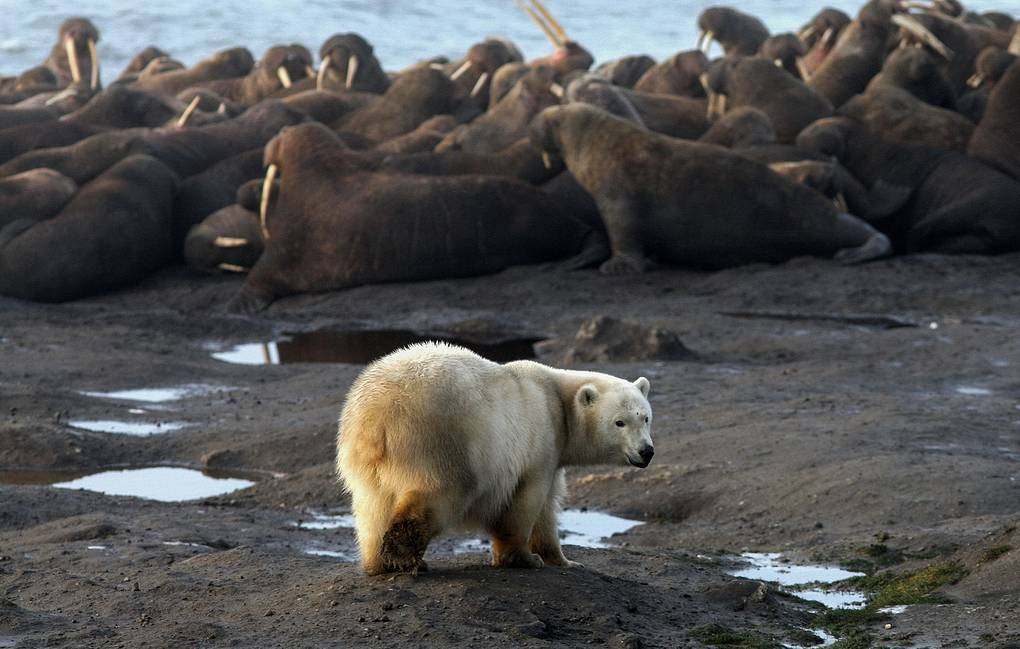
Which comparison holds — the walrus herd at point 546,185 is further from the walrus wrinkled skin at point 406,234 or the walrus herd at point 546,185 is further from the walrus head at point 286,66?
the walrus head at point 286,66

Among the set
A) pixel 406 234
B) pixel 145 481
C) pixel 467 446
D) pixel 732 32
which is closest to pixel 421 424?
pixel 467 446

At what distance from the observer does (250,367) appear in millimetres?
11086

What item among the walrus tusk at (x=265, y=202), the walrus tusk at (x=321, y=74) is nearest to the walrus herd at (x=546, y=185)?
the walrus tusk at (x=265, y=202)

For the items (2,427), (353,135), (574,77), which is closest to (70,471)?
(2,427)

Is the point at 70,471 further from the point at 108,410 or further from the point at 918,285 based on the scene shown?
the point at 918,285

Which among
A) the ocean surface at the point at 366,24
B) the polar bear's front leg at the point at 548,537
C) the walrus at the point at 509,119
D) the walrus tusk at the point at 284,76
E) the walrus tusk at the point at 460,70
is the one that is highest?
the polar bear's front leg at the point at 548,537

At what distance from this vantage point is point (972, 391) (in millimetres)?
9164

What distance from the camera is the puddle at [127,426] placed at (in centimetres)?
896

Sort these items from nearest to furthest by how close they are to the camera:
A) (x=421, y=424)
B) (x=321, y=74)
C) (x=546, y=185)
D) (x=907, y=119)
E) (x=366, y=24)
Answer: (x=421, y=424), (x=546, y=185), (x=907, y=119), (x=321, y=74), (x=366, y=24)

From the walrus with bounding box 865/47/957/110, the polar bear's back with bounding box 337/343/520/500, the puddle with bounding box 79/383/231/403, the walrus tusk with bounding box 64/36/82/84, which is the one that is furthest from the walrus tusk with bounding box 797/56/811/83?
the polar bear's back with bounding box 337/343/520/500

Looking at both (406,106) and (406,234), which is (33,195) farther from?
(406,106)

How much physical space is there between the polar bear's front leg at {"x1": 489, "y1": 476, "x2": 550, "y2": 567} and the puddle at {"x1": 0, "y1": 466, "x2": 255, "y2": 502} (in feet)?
9.57

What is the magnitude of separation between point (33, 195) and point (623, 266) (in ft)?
19.4

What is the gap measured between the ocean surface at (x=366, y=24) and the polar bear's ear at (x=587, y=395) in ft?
172
